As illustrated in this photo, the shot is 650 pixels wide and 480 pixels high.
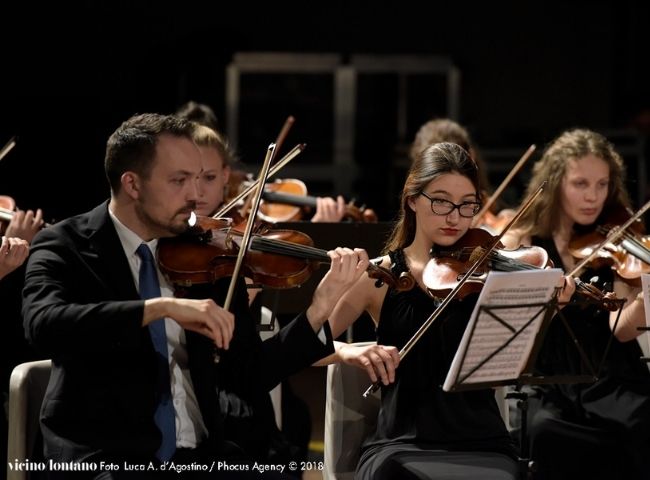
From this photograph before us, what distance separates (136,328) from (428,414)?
0.84 metres

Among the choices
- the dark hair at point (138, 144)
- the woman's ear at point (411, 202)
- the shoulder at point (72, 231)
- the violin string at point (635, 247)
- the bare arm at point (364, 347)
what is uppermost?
the dark hair at point (138, 144)

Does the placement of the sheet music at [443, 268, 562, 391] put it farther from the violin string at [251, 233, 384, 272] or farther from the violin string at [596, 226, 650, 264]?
the violin string at [596, 226, 650, 264]

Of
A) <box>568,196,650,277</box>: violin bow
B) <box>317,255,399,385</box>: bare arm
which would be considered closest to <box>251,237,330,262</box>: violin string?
<box>317,255,399,385</box>: bare arm

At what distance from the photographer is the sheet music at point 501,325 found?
2227mm

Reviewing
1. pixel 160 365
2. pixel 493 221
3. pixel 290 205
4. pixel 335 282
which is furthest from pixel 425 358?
pixel 290 205

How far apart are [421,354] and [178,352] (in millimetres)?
636

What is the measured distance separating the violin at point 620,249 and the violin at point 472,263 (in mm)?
394

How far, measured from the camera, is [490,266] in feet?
8.78

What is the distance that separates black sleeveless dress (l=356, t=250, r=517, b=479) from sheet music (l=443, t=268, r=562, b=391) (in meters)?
0.24

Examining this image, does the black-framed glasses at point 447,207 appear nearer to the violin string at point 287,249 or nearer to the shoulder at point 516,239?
the violin string at point 287,249

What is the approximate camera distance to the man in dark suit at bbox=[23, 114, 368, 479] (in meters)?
→ 2.09

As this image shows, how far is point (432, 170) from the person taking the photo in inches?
108

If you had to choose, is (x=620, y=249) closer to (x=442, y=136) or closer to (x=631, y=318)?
(x=631, y=318)

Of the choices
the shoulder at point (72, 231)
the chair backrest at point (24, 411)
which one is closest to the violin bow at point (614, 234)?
the shoulder at point (72, 231)
